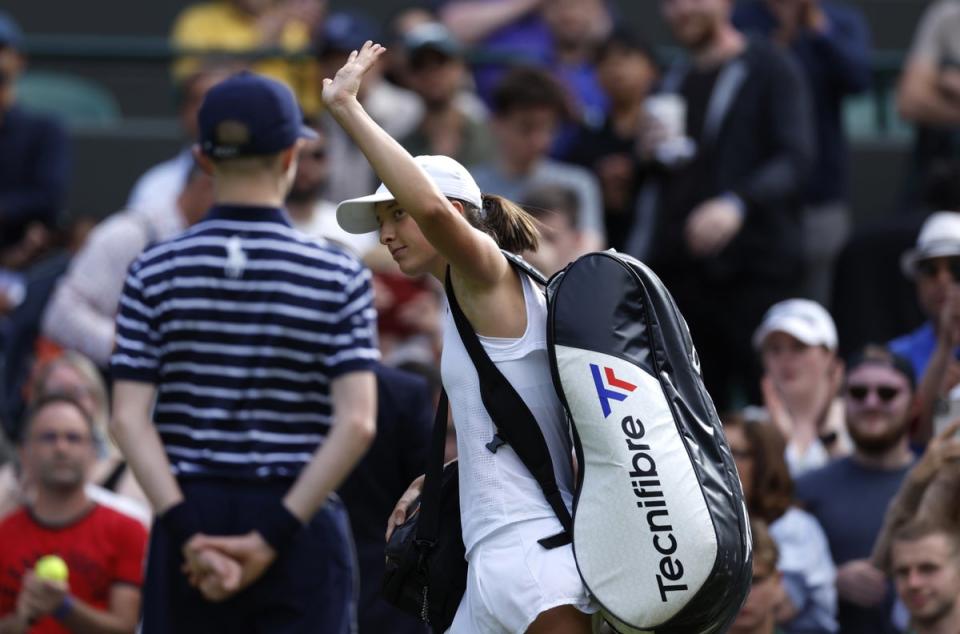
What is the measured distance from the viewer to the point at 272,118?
5.45 meters

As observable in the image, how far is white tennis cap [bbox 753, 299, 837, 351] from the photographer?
7977mm

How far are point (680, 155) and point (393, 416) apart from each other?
11.2ft

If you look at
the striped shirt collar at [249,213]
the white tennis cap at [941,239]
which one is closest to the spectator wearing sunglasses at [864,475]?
the white tennis cap at [941,239]

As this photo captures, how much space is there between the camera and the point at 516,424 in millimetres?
4348

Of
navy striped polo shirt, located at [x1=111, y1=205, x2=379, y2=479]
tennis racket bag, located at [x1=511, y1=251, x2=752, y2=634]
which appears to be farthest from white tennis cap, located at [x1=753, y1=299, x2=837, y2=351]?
tennis racket bag, located at [x1=511, y1=251, x2=752, y2=634]

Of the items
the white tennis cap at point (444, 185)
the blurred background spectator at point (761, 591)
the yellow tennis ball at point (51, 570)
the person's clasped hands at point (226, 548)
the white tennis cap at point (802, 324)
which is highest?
the white tennis cap at point (444, 185)

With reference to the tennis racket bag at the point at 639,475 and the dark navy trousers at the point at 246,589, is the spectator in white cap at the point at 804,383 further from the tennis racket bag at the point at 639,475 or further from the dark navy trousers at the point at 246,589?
the tennis racket bag at the point at 639,475

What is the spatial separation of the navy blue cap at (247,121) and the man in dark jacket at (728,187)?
365 centimetres

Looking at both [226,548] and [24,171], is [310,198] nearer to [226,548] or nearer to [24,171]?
[24,171]

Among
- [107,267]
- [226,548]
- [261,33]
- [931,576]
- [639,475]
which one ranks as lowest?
[931,576]

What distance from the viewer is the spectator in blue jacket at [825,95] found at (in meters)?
9.86

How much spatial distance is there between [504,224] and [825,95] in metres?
5.88

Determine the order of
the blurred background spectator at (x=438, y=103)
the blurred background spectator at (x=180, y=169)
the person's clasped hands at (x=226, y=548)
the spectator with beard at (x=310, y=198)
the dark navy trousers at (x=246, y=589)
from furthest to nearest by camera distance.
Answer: the blurred background spectator at (x=438, y=103) < the blurred background spectator at (x=180, y=169) < the spectator with beard at (x=310, y=198) < the dark navy trousers at (x=246, y=589) < the person's clasped hands at (x=226, y=548)

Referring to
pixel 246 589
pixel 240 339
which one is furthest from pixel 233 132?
pixel 246 589
